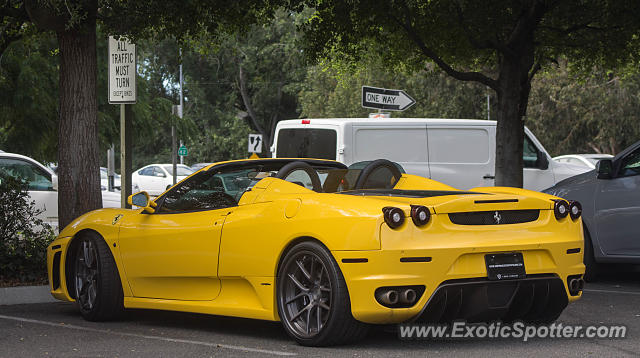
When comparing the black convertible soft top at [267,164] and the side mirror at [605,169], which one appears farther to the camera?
the side mirror at [605,169]

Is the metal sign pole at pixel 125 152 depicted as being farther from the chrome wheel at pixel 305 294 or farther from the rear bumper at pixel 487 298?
the rear bumper at pixel 487 298

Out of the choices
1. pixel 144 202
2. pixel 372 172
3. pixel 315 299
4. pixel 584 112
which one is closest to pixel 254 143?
pixel 144 202

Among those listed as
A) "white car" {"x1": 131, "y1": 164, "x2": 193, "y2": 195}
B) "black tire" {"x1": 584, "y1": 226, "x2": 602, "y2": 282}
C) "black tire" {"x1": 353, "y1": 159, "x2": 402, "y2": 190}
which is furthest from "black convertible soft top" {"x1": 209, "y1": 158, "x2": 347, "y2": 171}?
"white car" {"x1": 131, "y1": 164, "x2": 193, "y2": 195}

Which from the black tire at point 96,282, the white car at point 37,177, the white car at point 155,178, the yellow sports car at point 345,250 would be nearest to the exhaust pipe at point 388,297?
the yellow sports car at point 345,250

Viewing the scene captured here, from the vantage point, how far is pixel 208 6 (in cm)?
1119

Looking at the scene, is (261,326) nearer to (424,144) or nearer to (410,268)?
(410,268)

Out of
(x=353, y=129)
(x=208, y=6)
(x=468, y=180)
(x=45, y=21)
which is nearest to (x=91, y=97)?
(x=45, y=21)

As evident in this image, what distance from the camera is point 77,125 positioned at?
33.7ft

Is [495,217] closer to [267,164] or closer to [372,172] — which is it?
[372,172]

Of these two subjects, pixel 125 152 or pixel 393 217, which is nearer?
pixel 393 217

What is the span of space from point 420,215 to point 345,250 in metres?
0.49

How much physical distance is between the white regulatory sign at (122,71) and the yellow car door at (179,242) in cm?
304

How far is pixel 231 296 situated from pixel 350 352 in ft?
3.87

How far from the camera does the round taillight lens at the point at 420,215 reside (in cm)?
572
